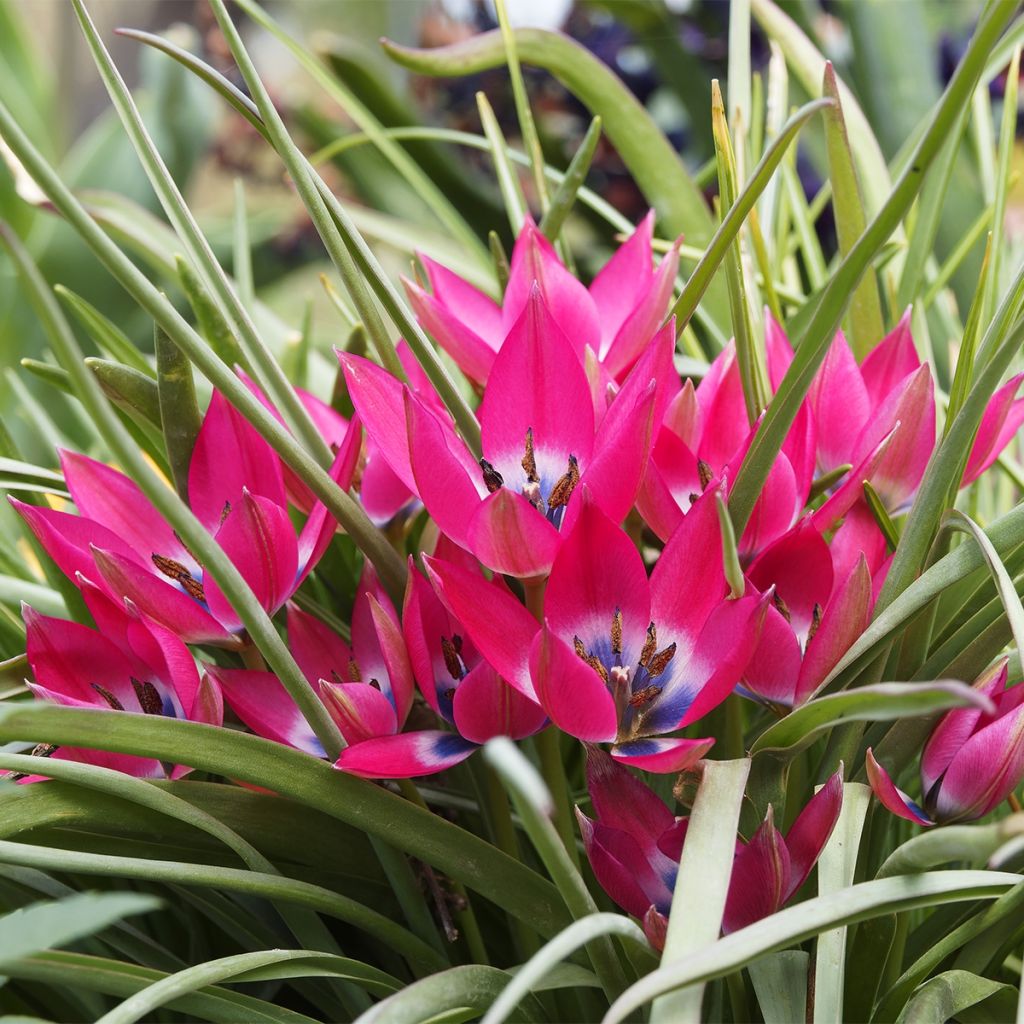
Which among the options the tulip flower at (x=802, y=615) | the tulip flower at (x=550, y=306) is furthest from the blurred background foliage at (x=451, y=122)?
the tulip flower at (x=802, y=615)

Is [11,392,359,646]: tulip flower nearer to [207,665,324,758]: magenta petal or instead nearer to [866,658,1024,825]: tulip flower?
[207,665,324,758]: magenta petal

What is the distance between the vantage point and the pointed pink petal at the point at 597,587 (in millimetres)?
188

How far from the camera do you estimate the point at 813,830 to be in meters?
0.19

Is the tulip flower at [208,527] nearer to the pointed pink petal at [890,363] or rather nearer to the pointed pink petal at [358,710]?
the pointed pink petal at [358,710]

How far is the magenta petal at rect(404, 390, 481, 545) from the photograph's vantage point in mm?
190

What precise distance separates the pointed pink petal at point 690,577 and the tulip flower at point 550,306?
0.06m

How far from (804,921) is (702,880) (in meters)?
0.02

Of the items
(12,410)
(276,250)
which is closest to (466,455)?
(12,410)

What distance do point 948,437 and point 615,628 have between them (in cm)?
8

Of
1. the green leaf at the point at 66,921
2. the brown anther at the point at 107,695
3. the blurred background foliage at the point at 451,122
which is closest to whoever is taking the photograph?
the green leaf at the point at 66,921

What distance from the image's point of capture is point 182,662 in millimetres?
208

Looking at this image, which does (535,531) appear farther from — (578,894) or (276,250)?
(276,250)

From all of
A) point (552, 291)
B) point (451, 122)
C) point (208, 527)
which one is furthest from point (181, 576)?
point (451, 122)

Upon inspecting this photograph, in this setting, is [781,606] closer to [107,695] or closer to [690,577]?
[690,577]
